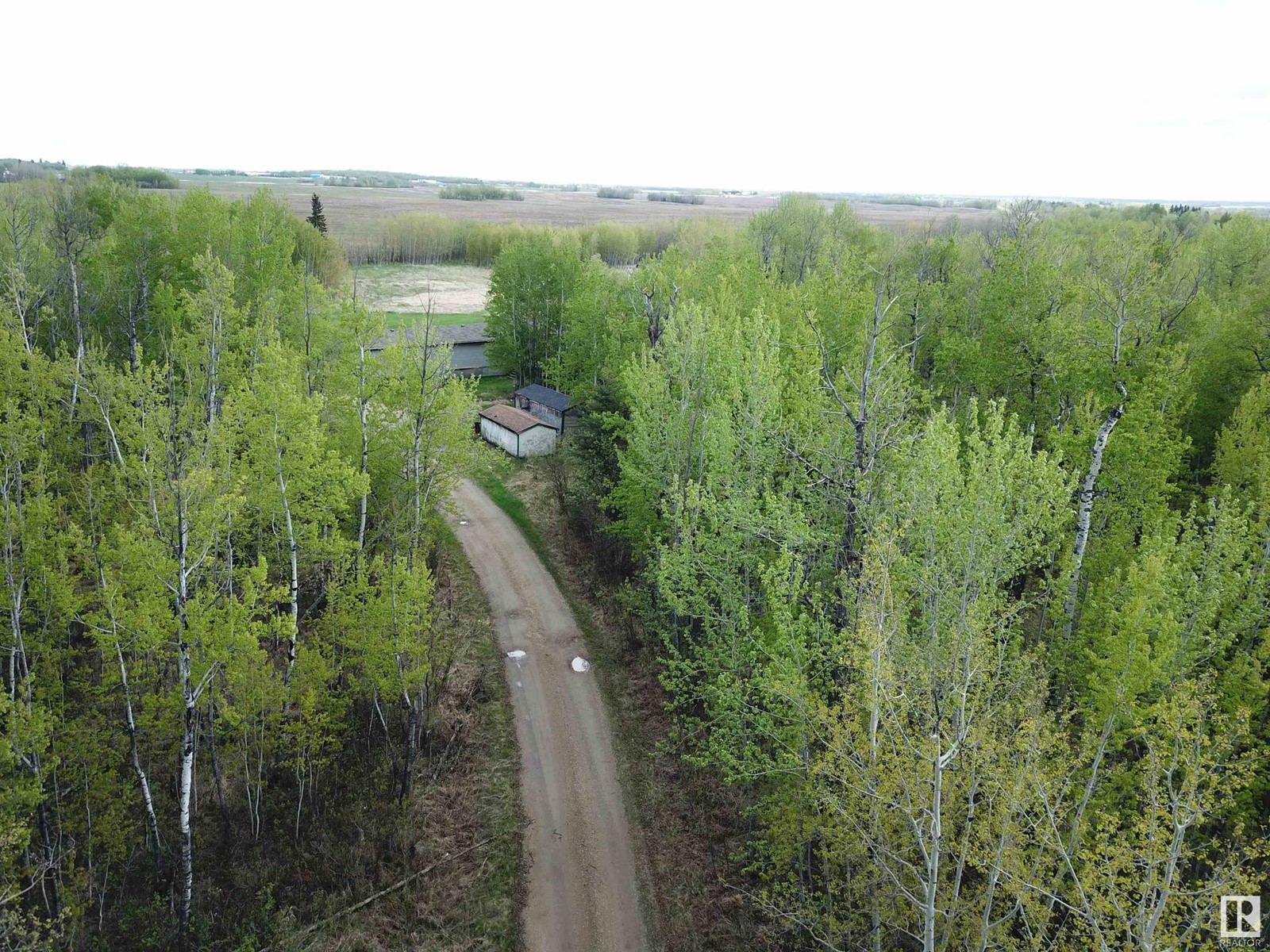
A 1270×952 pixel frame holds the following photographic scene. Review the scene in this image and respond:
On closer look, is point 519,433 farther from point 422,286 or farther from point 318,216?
point 422,286

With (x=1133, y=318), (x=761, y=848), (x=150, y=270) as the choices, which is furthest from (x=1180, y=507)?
(x=150, y=270)

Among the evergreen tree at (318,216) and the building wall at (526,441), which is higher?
the evergreen tree at (318,216)

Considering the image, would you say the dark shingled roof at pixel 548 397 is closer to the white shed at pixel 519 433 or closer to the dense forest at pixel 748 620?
the white shed at pixel 519 433

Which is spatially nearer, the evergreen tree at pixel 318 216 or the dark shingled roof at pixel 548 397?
the dark shingled roof at pixel 548 397

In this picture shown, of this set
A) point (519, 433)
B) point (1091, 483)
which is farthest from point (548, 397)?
point (1091, 483)

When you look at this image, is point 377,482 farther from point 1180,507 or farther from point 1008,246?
point 1180,507

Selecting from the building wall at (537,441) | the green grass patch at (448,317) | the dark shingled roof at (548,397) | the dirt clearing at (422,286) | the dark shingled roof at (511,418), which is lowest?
the building wall at (537,441)

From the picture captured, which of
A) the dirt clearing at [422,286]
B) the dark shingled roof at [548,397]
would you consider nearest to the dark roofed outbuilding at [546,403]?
the dark shingled roof at [548,397]
